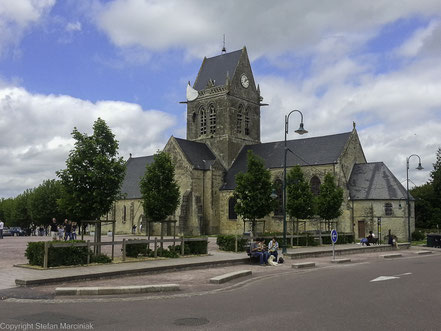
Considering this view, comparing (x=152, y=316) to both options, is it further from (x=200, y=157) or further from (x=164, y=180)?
(x=200, y=157)

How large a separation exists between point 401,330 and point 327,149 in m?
45.6

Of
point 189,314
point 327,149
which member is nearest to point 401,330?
point 189,314

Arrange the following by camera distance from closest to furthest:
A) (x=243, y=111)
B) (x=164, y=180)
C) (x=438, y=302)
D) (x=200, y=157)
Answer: (x=438, y=302) < (x=164, y=180) < (x=200, y=157) < (x=243, y=111)

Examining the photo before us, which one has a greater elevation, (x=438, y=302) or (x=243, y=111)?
(x=243, y=111)

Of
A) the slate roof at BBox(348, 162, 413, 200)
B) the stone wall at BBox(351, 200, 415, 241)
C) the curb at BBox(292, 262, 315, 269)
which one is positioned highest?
the slate roof at BBox(348, 162, 413, 200)

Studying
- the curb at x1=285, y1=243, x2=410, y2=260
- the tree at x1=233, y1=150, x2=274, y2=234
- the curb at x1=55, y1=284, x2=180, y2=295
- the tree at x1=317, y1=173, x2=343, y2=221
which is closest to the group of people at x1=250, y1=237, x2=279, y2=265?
the curb at x1=285, y1=243, x2=410, y2=260

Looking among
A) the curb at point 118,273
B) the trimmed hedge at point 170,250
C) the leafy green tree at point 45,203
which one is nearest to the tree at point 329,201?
the trimmed hedge at point 170,250

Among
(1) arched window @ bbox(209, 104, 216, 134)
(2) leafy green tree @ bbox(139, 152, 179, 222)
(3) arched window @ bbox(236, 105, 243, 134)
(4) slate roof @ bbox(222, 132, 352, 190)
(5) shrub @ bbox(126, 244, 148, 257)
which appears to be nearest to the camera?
(5) shrub @ bbox(126, 244, 148, 257)

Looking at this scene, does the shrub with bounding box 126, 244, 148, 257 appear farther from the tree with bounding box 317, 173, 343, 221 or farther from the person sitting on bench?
the tree with bounding box 317, 173, 343, 221

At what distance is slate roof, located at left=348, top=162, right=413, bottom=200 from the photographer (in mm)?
48375

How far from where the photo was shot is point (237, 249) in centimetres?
2820

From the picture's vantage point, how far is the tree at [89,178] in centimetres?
2111

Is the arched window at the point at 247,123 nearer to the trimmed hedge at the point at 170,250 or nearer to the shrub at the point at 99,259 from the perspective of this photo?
the trimmed hedge at the point at 170,250

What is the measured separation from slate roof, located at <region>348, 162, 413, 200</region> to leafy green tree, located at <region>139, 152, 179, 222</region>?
28820 millimetres
